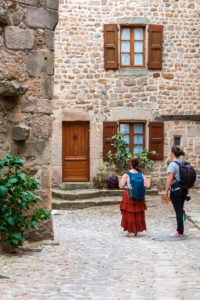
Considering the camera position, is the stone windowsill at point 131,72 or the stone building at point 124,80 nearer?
the stone building at point 124,80

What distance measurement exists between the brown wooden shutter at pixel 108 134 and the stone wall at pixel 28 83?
26.2ft

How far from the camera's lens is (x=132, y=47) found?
14.8m

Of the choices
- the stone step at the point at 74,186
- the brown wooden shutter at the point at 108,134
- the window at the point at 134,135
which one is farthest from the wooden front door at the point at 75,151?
the window at the point at 134,135

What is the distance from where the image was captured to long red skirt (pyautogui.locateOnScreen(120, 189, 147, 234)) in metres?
8.24

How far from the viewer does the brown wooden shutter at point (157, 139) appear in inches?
582

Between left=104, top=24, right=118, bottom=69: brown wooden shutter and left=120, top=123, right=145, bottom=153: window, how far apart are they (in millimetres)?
1783

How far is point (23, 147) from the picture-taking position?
650 centimetres

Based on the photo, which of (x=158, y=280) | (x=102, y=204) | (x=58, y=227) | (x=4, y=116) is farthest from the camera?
(x=102, y=204)

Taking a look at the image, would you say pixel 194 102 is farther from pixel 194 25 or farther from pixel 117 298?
pixel 117 298

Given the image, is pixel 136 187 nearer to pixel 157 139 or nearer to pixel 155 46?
pixel 157 139

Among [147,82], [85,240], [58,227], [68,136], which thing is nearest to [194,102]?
[147,82]

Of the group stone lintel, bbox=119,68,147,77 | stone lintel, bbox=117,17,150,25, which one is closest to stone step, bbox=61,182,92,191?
stone lintel, bbox=119,68,147,77

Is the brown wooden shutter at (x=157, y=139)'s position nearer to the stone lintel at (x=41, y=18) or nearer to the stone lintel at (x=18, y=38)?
the stone lintel at (x=41, y=18)

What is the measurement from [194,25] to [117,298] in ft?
39.7
